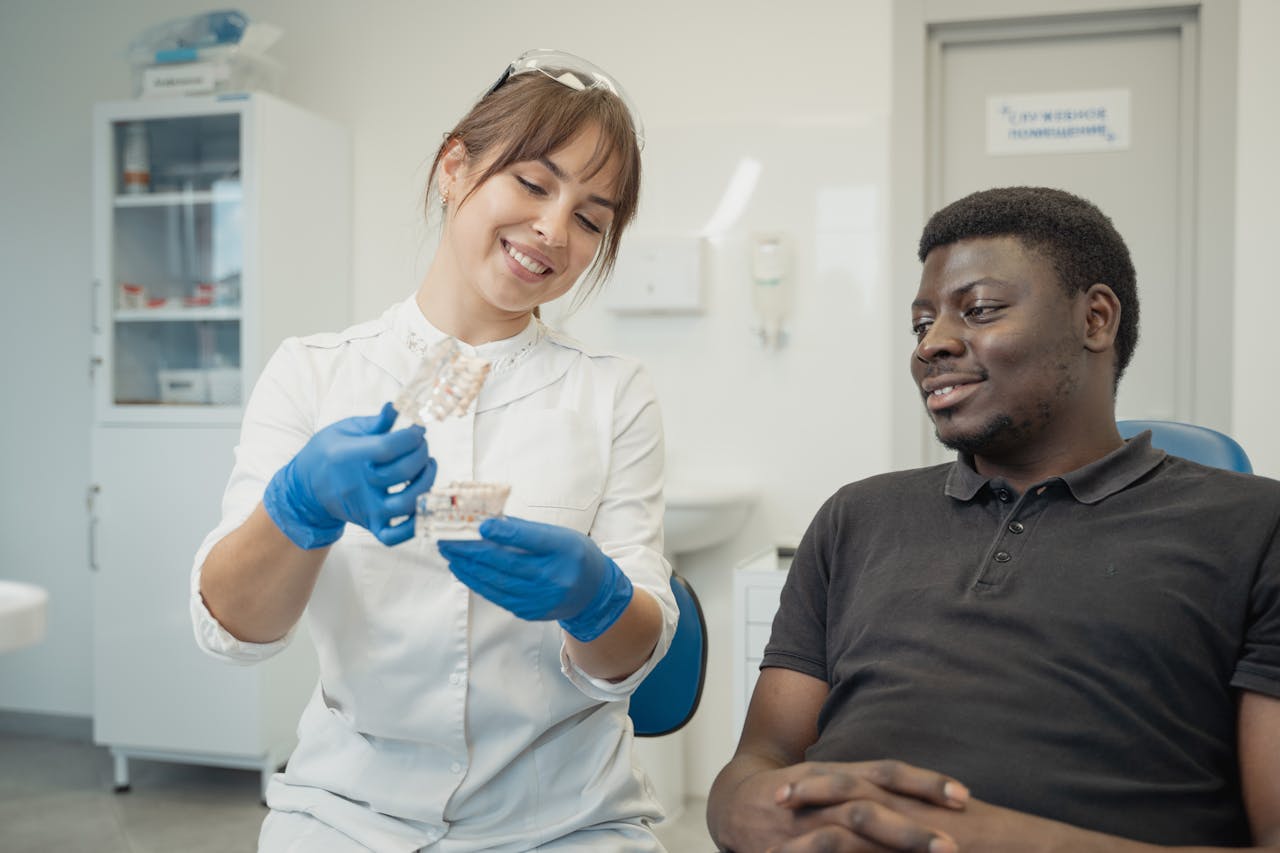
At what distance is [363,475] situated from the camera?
95cm

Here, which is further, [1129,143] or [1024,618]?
[1129,143]

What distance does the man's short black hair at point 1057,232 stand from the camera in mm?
1201

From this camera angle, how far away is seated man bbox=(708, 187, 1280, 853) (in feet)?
3.24

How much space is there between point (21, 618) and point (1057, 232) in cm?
109

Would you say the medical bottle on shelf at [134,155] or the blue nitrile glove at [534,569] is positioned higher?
the medical bottle on shelf at [134,155]

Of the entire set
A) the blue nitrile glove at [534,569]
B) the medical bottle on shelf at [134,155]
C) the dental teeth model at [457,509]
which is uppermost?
the medical bottle on shelf at [134,155]

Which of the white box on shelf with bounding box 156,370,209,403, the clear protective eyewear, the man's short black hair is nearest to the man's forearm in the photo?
the man's short black hair

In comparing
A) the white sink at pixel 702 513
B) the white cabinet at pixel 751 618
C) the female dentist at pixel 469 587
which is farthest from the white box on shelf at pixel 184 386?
the female dentist at pixel 469 587

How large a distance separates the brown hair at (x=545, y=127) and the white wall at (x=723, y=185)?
1741mm

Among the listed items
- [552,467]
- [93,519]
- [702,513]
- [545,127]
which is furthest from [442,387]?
[93,519]

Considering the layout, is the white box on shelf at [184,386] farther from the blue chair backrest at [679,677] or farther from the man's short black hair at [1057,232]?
the man's short black hair at [1057,232]

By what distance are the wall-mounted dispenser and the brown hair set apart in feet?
5.46

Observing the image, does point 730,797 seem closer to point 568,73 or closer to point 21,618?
point 21,618

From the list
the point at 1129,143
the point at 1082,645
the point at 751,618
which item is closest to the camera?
the point at 1082,645
